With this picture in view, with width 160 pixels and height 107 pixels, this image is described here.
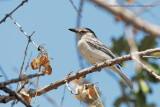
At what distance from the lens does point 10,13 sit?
3.28 metres

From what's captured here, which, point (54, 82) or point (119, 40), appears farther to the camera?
point (119, 40)

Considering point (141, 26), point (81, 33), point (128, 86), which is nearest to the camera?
point (141, 26)

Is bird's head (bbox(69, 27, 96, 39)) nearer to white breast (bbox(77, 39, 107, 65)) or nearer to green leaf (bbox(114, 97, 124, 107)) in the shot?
Result: white breast (bbox(77, 39, 107, 65))

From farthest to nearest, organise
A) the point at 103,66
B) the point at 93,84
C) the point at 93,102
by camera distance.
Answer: the point at 103,66, the point at 93,84, the point at 93,102

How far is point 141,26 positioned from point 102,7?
194 millimetres

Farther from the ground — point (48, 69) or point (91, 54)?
point (91, 54)

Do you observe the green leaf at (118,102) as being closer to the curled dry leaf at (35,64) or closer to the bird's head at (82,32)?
the bird's head at (82,32)

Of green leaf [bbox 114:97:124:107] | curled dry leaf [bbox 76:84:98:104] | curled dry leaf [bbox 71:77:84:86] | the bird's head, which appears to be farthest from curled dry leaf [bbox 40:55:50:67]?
the bird's head

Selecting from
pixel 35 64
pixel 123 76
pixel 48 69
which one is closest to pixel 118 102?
pixel 123 76

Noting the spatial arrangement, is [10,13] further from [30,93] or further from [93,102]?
[93,102]

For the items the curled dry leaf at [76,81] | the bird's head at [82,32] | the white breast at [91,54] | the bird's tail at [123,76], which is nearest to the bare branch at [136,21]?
the curled dry leaf at [76,81]

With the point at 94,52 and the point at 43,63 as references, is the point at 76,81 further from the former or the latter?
the point at 94,52

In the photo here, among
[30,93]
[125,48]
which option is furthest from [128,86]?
[30,93]

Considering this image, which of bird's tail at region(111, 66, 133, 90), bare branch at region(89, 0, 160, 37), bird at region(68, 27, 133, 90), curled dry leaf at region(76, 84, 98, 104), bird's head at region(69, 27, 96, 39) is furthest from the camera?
bird's head at region(69, 27, 96, 39)
